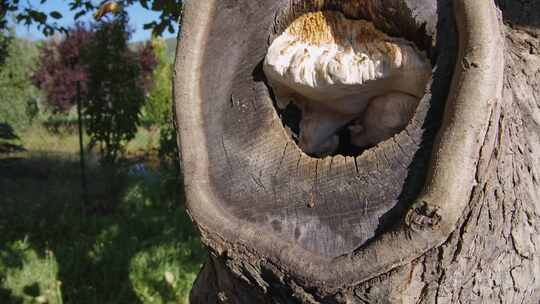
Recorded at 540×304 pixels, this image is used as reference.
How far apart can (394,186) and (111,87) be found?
623 cm

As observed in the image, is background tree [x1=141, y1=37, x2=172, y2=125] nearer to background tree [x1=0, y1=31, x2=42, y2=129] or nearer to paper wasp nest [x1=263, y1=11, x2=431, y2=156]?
background tree [x1=0, y1=31, x2=42, y2=129]

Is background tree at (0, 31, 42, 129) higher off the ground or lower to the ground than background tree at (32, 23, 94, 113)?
higher

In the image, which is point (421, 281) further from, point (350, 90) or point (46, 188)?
point (46, 188)

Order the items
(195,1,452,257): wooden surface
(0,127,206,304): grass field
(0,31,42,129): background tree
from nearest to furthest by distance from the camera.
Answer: (195,1,452,257): wooden surface
(0,127,206,304): grass field
(0,31,42,129): background tree

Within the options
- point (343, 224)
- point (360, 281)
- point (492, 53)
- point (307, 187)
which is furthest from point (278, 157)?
point (492, 53)

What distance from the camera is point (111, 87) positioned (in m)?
6.75

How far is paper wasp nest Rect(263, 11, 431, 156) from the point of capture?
1.12m

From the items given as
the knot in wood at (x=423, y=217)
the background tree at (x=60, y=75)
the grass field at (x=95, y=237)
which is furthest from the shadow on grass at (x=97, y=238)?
the background tree at (x=60, y=75)

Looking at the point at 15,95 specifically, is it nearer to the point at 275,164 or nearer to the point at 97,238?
the point at 97,238

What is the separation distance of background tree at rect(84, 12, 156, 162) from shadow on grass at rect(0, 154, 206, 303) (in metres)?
0.52

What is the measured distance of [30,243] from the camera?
4570 mm

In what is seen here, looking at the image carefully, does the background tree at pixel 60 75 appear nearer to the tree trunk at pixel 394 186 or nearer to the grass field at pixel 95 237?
→ the grass field at pixel 95 237

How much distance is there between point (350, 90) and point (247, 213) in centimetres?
37

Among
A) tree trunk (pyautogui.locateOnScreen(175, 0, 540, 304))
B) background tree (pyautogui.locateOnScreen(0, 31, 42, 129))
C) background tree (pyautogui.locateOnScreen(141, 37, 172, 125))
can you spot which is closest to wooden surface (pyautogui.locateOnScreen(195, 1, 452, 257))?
tree trunk (pyautogui.locateOnScreen(175, 0, 540, 304))
